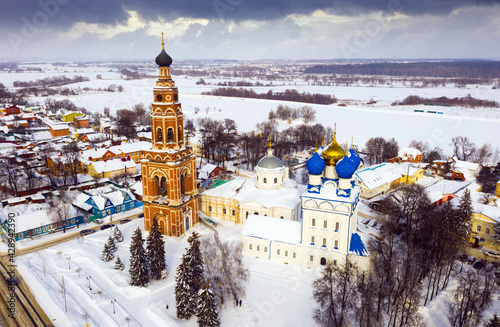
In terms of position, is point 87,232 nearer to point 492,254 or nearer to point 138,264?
point 138,264

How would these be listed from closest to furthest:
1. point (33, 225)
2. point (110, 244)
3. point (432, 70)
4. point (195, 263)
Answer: point (195, 263)
point (110, 244)
point (33, 225)
point (432, 70)

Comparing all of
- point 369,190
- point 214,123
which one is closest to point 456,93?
point 214,123

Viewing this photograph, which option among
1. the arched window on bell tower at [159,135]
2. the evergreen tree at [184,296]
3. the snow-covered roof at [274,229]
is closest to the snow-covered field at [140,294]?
the evergreen tree at [184,296]

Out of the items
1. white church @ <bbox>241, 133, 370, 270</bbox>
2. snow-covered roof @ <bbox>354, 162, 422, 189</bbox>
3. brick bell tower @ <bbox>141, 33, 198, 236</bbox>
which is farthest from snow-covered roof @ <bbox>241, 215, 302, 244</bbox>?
snow-covered roof @ <bbox>354, 162, 422, 189</bbox>

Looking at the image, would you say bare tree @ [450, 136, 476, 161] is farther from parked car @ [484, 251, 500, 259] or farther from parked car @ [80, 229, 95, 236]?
parked car @ [80, 229, 95, 236]

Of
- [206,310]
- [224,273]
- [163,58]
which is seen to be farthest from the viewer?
[163,58]

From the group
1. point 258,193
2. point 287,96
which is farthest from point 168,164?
point 287,96

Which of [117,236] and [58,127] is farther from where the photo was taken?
[58,127]
